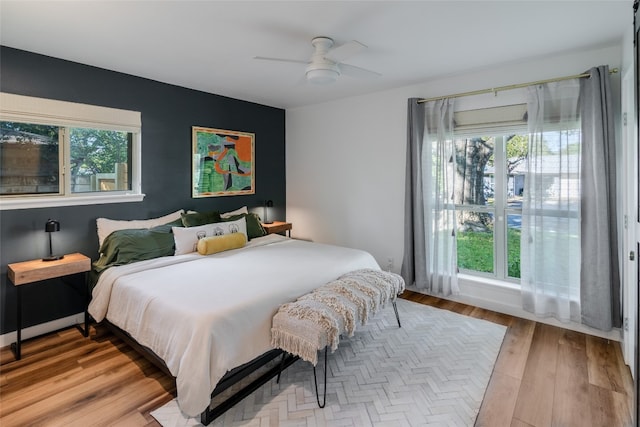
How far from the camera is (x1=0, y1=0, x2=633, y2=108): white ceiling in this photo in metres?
2.14

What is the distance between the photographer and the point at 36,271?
104 inches

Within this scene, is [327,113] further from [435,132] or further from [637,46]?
[637,46]

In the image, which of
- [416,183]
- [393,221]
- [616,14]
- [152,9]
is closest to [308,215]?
[393,221]

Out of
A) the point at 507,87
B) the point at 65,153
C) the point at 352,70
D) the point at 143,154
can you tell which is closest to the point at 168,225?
the point at 143,154

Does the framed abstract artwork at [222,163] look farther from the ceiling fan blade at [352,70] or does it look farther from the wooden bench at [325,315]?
the wooden bench at [325,315]

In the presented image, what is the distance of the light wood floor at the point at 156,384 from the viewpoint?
6.50 feet

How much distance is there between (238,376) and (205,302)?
52cm

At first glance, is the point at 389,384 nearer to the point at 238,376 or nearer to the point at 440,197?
the point at 238,376

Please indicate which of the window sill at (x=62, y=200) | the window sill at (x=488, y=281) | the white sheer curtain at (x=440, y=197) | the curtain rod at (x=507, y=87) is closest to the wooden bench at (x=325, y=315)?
the white sheer curtain at (x=440, y=197)

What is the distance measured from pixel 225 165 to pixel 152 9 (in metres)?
2.44

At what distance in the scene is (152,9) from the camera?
2.15 metres

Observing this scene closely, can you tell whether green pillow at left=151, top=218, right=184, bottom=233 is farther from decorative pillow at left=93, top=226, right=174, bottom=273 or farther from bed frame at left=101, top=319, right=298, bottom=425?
bed frame at left=101, top=319, right=298, bottom=425

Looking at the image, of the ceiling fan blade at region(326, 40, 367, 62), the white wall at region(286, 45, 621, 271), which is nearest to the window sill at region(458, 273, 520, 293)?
the white wall at region(286, 45, 621, 271)

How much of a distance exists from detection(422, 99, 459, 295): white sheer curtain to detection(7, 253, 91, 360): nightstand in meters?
3.46
